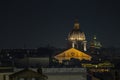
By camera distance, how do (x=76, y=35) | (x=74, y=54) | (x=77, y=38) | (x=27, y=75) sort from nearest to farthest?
(x=27, y=75)
(x=74, y=54)
(x=77, y=38)
(x=76, y=35)

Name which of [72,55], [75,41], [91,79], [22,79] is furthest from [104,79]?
[75,41]

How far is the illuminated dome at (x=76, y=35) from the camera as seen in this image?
132 m

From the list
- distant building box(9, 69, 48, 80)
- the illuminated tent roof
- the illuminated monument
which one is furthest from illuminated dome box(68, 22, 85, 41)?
distant building box(9, 69, 48, 80)

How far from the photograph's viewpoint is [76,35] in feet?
437

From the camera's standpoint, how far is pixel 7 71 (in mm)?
27469

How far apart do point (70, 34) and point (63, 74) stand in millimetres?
110518

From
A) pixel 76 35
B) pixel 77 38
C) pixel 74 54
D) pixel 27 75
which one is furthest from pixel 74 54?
pixel 27 75

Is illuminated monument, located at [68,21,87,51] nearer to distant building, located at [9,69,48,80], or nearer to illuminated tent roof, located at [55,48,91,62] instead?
illuminated tent roof, located at [55,48,91,62]

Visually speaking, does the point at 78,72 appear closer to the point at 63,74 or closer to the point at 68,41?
the point at 63,74

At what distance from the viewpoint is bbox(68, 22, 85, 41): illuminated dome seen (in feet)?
435

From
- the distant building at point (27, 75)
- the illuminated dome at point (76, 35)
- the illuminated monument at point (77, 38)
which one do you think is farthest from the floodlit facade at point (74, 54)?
the distant building at point (27, 75)

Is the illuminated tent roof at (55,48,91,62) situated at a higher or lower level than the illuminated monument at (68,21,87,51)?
lower

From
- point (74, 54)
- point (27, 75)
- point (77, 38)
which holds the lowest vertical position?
point (27, 75)

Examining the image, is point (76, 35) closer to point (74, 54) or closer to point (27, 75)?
point (74, 54)
